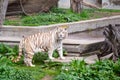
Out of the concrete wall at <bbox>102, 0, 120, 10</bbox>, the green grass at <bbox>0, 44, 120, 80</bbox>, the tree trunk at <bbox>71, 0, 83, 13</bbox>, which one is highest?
the tree trunk at <bbox>71, 0, 83, 13</bbox>

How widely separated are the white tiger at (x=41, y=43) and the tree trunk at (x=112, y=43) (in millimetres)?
936

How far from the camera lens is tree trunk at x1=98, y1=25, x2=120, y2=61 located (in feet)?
33.1

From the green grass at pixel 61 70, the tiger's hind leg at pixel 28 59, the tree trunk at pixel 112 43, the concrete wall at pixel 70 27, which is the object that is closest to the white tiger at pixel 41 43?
the tiger's hind leg at pixel 28 59

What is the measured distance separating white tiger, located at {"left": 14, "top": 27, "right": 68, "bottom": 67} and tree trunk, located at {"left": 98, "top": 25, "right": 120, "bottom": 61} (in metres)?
0.94

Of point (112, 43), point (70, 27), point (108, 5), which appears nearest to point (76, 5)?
point (70, 27)

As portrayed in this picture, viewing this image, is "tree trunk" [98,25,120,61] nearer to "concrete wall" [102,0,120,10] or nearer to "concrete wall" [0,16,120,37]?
"concrete wall" [0,16,120,37]

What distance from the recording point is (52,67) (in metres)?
9.92

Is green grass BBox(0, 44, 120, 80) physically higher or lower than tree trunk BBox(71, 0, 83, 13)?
lower

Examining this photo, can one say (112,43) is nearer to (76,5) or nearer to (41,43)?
(41,43)

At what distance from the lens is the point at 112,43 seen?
10195mm

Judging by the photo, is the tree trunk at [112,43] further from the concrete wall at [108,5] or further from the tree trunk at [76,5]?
the concrete wall at [108,5]

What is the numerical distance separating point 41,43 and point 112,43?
1.54 m

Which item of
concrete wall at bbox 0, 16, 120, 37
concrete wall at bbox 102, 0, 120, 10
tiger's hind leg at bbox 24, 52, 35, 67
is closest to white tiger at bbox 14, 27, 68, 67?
tiger's hind leg at bbox 24, 52, 35, 67

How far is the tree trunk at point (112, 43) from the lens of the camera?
10.1m
